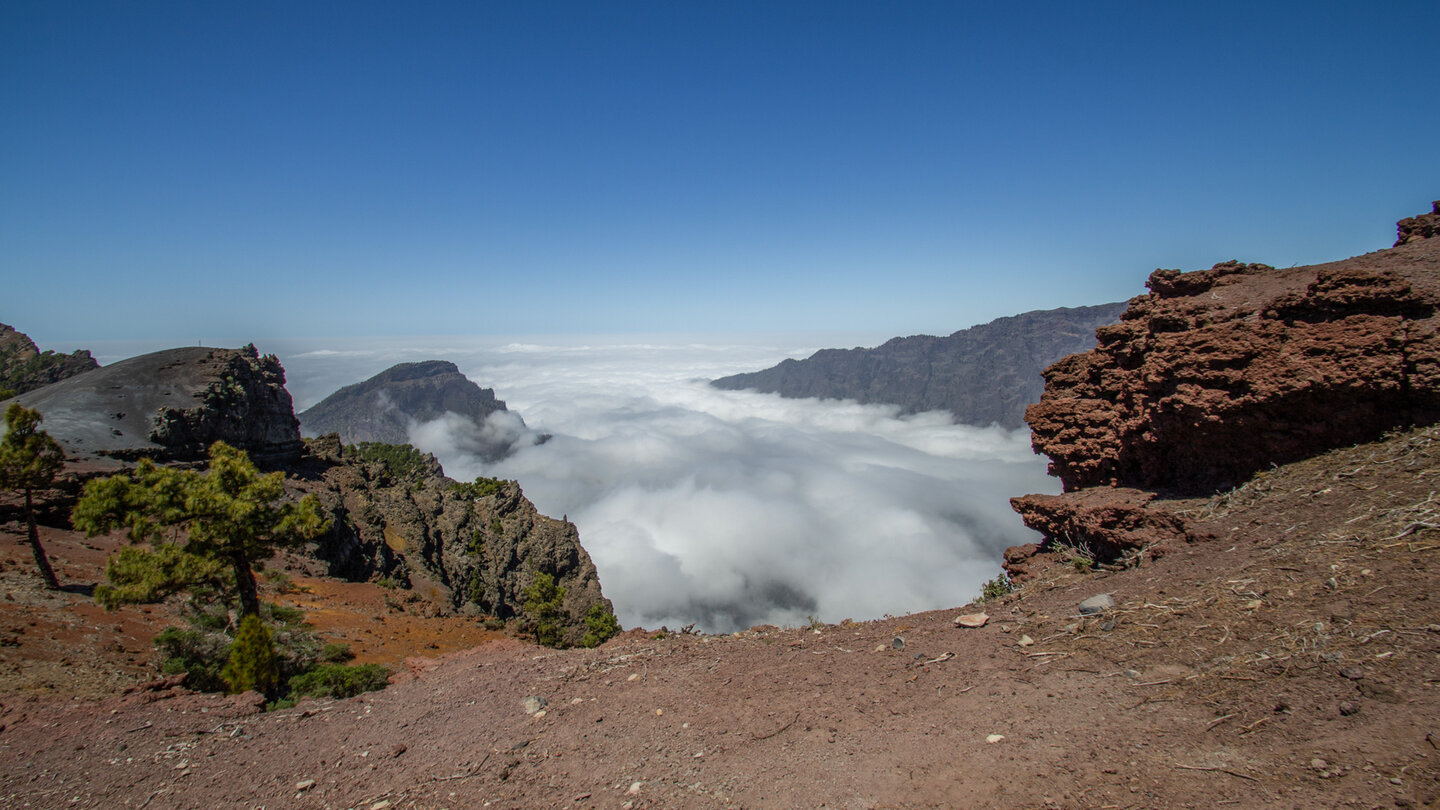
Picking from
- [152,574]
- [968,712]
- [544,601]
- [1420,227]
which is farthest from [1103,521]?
[544,601]

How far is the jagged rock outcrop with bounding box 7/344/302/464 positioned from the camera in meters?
30.6

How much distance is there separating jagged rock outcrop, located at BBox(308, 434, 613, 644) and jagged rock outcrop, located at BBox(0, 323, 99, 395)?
28452 millimetres

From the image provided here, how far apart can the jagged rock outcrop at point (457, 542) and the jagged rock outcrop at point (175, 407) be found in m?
4.57

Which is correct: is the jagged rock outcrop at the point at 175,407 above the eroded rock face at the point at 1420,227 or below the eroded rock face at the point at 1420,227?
below

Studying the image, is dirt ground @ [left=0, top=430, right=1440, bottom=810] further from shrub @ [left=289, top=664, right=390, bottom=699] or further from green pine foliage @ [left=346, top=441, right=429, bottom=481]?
green pine foliage @ [left=346, top=441, right=429, bottom=481]

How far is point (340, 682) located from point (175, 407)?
36.4m

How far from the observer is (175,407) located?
33656 mm

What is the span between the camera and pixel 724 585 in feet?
425

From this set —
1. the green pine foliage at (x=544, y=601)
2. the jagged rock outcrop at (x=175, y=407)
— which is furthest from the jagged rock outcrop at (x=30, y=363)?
the green pine foliage at (x=544, y=601)

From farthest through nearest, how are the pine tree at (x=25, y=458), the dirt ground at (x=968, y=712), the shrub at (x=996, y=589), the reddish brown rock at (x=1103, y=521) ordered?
the pine tree at (x=25, y=458) → the shrub at (x=996, y=589) → the reddish brown rock at (x=1103, y=521) → the dirt ground at (x=968, y=712)

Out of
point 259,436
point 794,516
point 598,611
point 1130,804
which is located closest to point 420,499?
point 259,436

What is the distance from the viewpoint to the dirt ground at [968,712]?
411 cm

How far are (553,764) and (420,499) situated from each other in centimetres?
4113

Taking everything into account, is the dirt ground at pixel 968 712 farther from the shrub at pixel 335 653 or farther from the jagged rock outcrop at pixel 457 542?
the jagged rock outcrop at pixel 457 542
